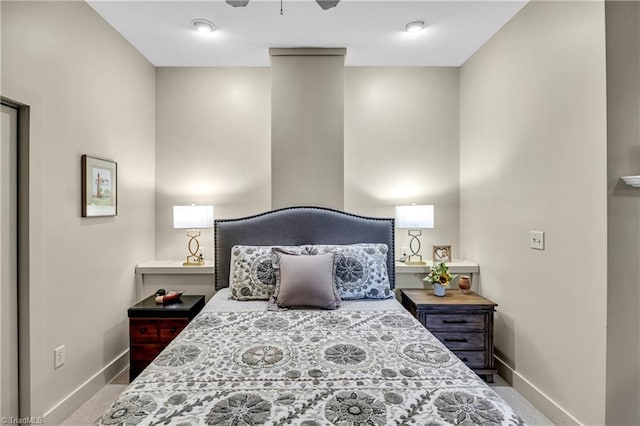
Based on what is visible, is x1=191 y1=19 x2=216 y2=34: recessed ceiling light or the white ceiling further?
x1=191 y1=19 x2=216 y2=34: recessed ceiling light

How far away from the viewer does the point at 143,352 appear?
8.28ft

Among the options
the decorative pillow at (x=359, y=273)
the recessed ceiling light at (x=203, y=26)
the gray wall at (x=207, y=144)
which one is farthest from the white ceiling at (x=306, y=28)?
the decorative pillow at (x=359, y=273)

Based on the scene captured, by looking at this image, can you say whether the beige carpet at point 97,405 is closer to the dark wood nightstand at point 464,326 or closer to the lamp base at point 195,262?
the lamp base at point 195,262

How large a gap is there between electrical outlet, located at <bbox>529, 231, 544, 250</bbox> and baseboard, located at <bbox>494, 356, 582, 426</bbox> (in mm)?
1003

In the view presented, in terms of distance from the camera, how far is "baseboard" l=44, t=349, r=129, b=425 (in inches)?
80.8

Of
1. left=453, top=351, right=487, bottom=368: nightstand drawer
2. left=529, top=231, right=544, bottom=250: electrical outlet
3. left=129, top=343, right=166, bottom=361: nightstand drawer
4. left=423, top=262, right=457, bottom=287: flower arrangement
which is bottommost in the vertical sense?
left=453, top=351, right=487, bottom=368: nightstand drawer

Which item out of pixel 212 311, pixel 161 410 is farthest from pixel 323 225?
pixel 161 410

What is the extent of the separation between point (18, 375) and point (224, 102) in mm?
2726

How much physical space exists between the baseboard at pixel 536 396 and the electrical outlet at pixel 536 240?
1.00 meters

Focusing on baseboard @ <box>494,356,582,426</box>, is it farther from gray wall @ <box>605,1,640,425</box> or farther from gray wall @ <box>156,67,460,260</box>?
gray wall @ <box>156,67,460,260</box>

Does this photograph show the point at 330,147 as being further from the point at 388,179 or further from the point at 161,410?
the point at 161,410

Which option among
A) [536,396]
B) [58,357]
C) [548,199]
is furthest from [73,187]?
[536,396]

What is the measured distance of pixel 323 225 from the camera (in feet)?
9.67

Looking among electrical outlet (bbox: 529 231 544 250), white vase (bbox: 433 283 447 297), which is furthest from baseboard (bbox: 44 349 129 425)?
electrical outlet (bbox: 529 231 544 250)
